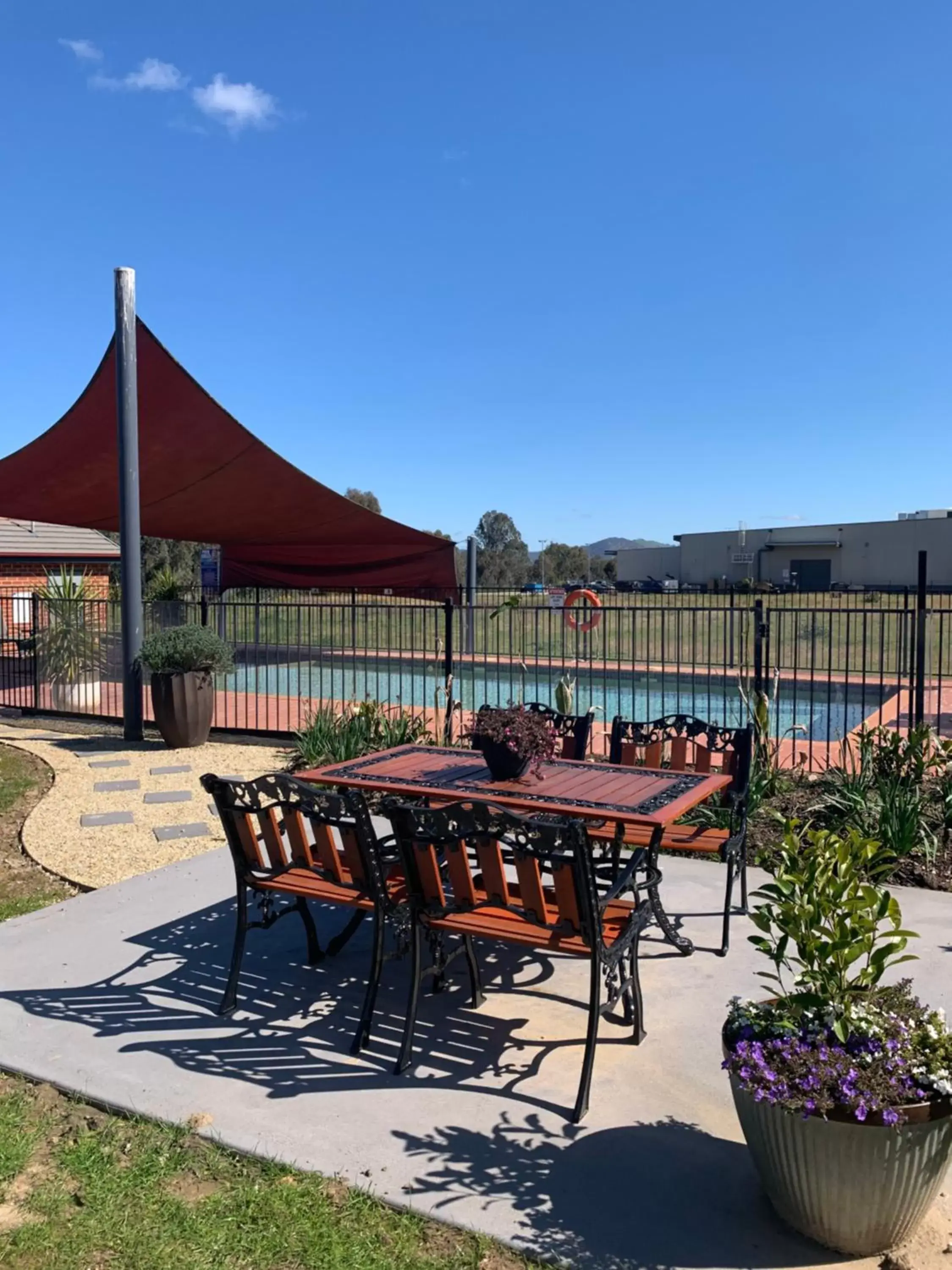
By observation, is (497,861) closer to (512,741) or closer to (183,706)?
(512,741)

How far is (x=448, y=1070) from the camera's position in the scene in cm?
299

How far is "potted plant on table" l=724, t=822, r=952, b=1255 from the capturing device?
197 centimetres

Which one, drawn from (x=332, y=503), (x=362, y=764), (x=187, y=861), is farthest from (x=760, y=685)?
(x=332, y=503)

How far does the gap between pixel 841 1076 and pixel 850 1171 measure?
202 mm

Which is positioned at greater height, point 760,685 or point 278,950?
point 760,685

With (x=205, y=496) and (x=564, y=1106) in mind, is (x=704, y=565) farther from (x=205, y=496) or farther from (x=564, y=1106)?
(x=564, y=1106)

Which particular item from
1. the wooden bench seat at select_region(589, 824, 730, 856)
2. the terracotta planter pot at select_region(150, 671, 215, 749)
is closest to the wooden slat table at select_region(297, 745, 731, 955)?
the wooden bench seat at select_region(589, 824, 730, 856)

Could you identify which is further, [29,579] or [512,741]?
[29,579]

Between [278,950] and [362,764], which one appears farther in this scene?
[362,764]

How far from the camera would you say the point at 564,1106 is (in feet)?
9.07

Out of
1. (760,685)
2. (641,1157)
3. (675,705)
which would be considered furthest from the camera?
(675,705)

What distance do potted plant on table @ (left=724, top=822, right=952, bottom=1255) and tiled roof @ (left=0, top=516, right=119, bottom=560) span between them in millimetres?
Answer: 19746

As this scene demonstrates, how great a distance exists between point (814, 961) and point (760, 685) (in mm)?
5073

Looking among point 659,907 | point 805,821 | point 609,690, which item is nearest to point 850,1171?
point 659,907
